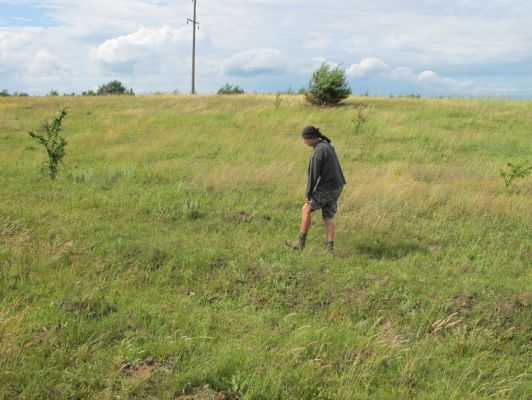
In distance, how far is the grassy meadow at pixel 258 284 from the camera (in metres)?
3.59

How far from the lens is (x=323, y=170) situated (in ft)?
22.5

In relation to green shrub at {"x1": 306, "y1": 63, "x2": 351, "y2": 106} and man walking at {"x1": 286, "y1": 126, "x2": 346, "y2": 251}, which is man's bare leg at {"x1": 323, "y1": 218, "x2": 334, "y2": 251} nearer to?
man walking at {"x1": 286, "y1": 126, "x2": 346, "y2": 251}

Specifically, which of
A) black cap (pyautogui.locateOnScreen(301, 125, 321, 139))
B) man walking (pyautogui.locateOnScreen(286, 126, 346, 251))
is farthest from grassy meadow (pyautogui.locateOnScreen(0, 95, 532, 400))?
black cap (pyautogui.locateOnScreen(301, 125, 321, 139))

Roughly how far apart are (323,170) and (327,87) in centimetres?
1633

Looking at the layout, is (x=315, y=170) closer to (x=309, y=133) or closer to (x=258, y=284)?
(x=309, y=133)

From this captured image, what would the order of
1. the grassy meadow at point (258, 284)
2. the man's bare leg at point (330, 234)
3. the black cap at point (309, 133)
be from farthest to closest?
the man's bare leg at point (330, 234), the black cap at point (309, 133), the grassy meadow at point (258, 284)

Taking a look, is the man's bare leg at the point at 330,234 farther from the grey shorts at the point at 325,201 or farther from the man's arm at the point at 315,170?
the man's arm at the point at 315,170

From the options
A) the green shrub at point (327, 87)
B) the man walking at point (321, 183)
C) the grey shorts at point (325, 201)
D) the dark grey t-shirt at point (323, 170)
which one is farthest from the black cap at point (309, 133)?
the green shrub at point (327, 87)

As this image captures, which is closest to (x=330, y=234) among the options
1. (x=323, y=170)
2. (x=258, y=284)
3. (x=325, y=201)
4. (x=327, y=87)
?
(x=325, y=201)

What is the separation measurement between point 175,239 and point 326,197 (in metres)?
2.26

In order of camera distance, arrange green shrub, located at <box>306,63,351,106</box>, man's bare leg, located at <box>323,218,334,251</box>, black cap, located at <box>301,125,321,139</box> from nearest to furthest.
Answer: black cap, located at <box>301,125,321,139</box>, man's bare leg, located at <box>323,218,334,251</box>, green shrub, located at <box>306,63,351,106</box>

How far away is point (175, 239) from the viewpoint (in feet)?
22.5

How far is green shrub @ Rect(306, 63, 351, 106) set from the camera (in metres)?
22.5

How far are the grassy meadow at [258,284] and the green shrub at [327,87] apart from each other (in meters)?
10.0
